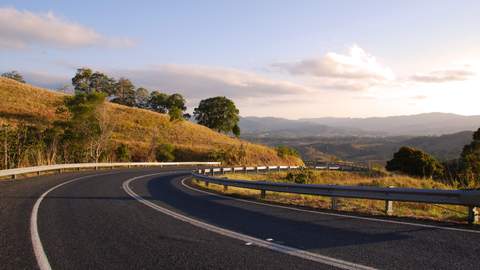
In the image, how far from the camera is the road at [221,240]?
221 inches

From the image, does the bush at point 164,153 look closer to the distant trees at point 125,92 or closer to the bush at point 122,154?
the bush at point 122,154

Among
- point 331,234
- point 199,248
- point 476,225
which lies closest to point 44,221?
point 199,248

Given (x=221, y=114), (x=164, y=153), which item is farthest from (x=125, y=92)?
(x=164, y=153)

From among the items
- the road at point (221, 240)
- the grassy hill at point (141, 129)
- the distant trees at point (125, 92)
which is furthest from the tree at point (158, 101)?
the road at point (221, 240)

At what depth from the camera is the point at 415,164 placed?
51.6m

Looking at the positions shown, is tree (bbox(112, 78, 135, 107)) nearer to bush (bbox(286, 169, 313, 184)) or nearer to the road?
bush (bbox(286, 169, 313, 184))

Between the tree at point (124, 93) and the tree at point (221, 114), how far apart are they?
35.8 m

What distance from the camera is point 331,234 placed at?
7.41 m

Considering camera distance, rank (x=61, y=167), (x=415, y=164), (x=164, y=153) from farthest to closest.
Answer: (x=164, y=153), (x=415, y=164), (x=61, y=167)

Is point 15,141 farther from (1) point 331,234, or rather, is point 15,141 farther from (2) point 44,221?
(1) point 331,234

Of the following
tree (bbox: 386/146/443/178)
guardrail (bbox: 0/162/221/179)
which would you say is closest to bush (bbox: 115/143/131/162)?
guardrail (bbox: 0/162/221/179)

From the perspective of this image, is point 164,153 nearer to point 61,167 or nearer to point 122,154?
point 122,154

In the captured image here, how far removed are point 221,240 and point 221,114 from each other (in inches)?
3794

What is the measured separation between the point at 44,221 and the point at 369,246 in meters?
6.62
